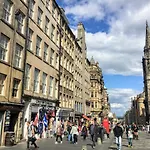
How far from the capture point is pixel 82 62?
2196 inches

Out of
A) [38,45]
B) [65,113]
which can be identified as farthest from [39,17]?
[65,113]

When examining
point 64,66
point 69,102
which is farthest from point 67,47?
point 69,102

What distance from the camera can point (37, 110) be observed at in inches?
997

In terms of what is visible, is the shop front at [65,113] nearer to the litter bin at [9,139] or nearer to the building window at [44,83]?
the building window at [44,83]

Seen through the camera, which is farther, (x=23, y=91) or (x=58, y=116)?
(x=58, y=116)

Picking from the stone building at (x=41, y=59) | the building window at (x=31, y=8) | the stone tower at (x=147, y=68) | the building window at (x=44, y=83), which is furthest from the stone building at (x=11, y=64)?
the stone tower at (x=147, y=68)

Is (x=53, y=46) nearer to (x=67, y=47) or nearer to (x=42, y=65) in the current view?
(x=42, y=65)

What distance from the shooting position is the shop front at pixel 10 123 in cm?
1789

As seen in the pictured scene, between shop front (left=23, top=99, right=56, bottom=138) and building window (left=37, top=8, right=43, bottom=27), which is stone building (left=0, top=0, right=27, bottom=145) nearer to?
shop front (left=23, top=99, right=56, bottom=138)

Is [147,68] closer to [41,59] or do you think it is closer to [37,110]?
[41,59]

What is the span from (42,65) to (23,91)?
6249 mm

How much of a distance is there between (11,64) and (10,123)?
16.3 feet

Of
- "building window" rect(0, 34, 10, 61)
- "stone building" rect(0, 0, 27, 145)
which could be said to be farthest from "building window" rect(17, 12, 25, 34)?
"building window" rect(0, 34, 10, 61)

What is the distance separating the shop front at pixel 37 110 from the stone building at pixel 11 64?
67.9 inches
